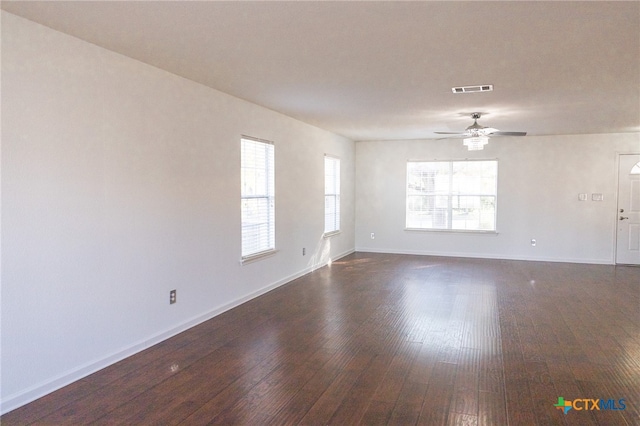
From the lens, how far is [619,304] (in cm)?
517

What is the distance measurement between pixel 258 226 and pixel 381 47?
2962mm

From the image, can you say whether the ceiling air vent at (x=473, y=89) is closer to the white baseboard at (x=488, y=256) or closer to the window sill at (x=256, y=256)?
the window sill at (x=256, y=256)

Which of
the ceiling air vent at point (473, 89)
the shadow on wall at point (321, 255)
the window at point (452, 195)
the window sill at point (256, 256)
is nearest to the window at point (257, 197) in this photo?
the window sill at point (256, 256)

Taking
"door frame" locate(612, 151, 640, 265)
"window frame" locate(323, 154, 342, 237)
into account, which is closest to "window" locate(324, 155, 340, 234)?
"window frame" locate(323, 154, 342, 237)

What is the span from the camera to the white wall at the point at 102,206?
8.90 ft

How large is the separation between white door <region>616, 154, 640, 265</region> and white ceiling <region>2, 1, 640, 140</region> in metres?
3.11

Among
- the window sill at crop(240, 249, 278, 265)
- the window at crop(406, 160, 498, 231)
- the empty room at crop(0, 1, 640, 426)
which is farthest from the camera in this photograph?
the window at crop(406, 160, 498, 231)

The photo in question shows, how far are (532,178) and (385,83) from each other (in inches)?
204

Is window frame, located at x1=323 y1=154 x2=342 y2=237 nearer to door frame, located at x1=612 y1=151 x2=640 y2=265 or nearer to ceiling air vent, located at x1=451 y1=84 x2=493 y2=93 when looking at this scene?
ceiling air vent, located at x1=451 y1=84 x2=493 y2=93

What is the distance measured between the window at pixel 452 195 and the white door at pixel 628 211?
204cm

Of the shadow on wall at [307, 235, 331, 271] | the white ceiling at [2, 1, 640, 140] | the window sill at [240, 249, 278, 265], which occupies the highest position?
the white ceiling at [2, 1, 640, 140]

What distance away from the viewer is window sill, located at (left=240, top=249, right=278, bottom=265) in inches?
202

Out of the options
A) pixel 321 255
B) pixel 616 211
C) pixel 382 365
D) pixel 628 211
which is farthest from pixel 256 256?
pixel 628 211

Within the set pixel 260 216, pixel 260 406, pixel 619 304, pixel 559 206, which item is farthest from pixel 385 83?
pixel 559 206
